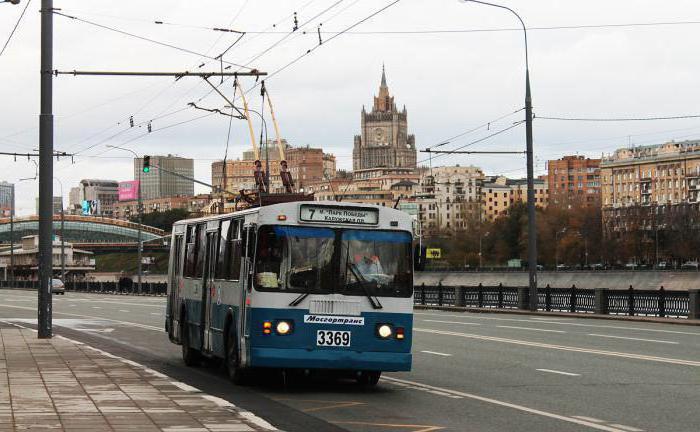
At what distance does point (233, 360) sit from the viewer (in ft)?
55.7

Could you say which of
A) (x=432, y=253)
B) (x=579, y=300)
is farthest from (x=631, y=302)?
(x=432, y=253)

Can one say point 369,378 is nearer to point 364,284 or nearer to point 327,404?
point 364,284

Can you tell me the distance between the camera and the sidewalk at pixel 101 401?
1152cm

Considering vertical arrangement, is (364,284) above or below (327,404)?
above

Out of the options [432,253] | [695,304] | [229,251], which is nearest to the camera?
[229,251]

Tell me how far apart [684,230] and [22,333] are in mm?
127829

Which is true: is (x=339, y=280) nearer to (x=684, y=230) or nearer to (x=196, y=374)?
(x=196, y=374)

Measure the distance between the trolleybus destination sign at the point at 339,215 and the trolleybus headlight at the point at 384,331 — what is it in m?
1.38

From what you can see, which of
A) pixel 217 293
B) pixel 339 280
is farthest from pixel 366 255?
pixel 217 293

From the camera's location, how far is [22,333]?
28641mm

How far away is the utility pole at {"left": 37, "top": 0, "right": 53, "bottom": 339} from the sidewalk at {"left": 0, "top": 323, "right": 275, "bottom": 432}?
4.94 metres

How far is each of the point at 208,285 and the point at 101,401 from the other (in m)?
5.70

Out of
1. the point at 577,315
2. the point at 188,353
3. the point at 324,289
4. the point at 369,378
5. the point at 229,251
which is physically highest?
the point at 229,251

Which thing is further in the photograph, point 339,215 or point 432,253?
point 432,253
